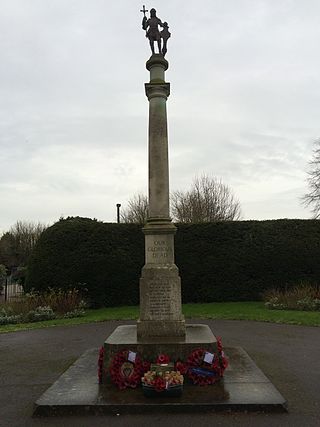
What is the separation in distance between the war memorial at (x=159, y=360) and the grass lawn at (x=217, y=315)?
5313mm

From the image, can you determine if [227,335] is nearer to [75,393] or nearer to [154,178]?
[154,178]

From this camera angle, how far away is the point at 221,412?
527 cm

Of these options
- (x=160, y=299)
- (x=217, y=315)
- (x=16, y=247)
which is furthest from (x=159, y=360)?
(x=16, y=247)

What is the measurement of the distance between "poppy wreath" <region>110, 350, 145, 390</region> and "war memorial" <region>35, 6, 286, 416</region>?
0.01m

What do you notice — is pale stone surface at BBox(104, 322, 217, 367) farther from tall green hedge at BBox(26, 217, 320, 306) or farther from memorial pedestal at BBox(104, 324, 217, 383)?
tall green hedge at BBox(26, 217, 320, 306)

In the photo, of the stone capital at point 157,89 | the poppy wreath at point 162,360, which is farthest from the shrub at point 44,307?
the poppy wreath at point 162,360

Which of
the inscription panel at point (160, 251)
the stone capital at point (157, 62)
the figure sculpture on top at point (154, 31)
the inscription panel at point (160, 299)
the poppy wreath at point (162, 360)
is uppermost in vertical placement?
the figure sculpture on top at point (154, 31)

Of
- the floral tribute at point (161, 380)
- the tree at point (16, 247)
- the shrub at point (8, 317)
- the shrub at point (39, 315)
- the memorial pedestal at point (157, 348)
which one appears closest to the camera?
the floral tribute at point (161, 380)

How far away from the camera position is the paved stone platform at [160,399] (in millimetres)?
5309

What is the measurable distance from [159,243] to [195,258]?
1151 cm

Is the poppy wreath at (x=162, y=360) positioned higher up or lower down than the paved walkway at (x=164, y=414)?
higher up

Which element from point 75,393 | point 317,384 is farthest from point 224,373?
point 75,393

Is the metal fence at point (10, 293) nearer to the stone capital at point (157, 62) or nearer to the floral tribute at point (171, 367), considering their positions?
the stone capital at point (157, 62)

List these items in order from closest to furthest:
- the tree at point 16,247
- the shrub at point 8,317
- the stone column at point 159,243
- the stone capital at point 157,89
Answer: the stone column at point 159,243
the stone capital at point 157,89
the shrub at point 8,317
the tree at point 16,247
